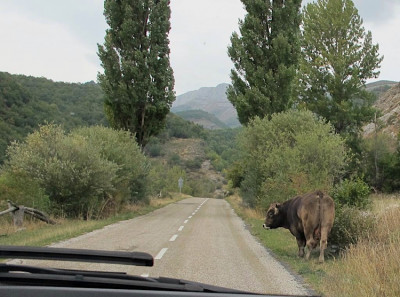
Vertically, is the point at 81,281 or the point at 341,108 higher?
the point at 341,108

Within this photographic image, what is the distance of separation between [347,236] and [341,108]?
101 ft

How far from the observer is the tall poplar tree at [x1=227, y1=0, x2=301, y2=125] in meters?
27.6

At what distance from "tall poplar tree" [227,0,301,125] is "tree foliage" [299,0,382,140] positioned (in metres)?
13.3

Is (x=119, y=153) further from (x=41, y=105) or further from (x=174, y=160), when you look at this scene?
(x=174, y=160)

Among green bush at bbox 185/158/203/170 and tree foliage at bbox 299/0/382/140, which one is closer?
tree foliage at bbox 299/0/382/140

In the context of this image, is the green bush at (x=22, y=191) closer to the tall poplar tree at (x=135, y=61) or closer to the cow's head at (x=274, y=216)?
the tall poplar tree at (x=135, y=61)

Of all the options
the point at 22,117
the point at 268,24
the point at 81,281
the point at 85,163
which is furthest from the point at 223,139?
the point at 81,281

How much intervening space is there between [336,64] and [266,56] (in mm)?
14788

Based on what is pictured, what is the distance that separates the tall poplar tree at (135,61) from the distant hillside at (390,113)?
1130 inches

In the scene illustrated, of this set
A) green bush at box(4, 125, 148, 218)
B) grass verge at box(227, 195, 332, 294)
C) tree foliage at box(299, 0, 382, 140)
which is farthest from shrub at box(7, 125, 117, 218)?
tree foliage at box(299, 0, 382, 140)

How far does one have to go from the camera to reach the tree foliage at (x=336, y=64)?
40969 mm

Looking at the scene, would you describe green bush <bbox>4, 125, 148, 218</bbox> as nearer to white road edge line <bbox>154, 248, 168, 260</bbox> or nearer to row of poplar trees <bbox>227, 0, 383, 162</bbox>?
white road edge line <bbox>154, 248, 168, 260</bbox>

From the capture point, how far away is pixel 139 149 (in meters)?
29.2

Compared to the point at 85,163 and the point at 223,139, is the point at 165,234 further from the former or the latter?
the point at 223,139
